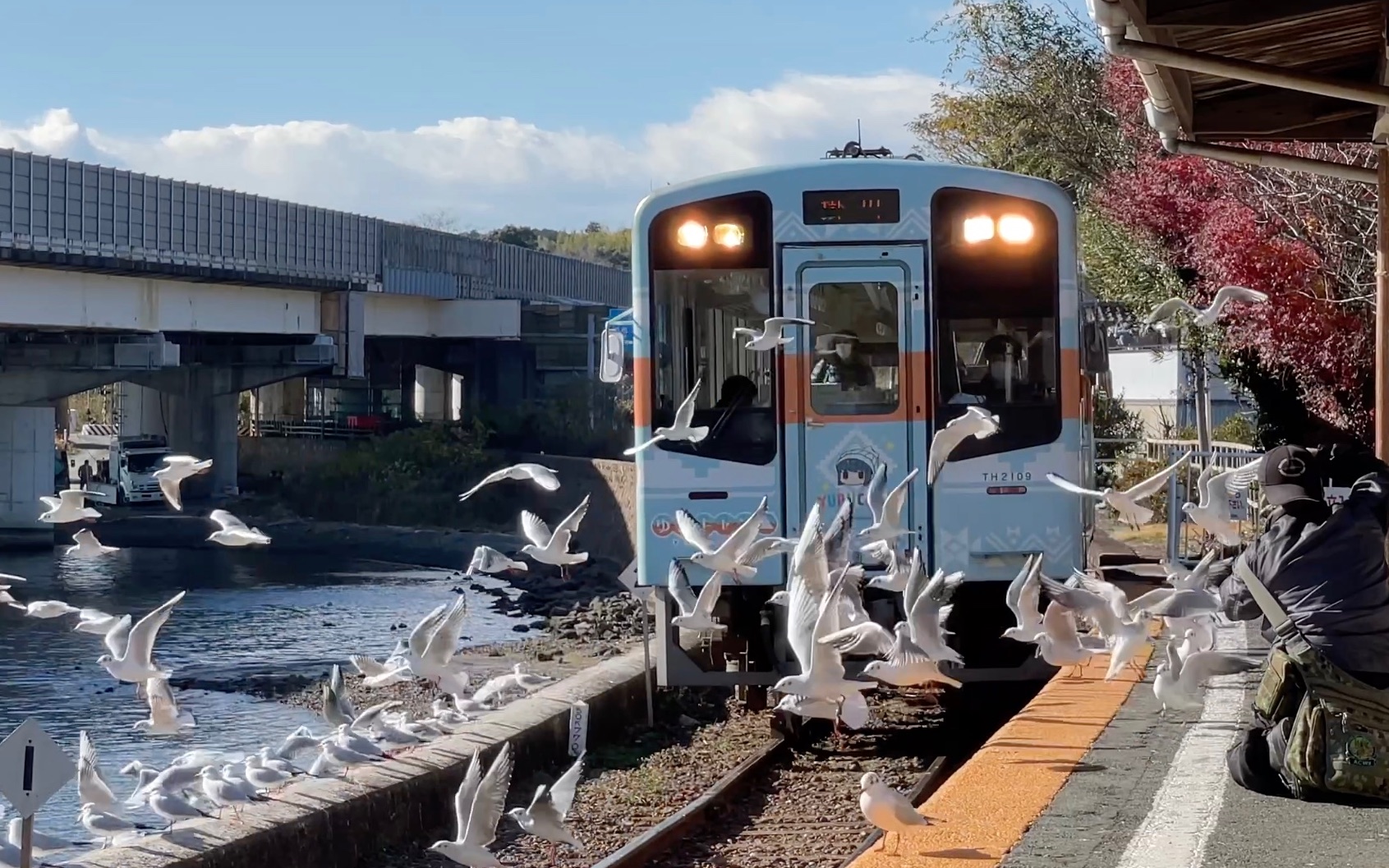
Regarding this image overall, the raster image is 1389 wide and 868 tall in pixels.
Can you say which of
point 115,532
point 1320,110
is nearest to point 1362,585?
point 1320,110

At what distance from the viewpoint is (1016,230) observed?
950 centimetres

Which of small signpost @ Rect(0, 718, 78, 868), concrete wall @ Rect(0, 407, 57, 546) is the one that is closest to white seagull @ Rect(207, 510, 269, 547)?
small signpost @ Rect(0, 718, 78, 868)

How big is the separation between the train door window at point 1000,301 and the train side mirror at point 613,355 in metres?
1.66

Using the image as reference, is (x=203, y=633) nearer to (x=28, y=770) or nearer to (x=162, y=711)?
(x=162, y=711)

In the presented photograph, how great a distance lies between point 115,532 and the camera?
129 ft

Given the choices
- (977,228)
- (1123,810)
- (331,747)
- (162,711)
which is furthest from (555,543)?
(1123,810)

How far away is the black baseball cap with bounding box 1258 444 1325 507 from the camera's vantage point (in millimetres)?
6500

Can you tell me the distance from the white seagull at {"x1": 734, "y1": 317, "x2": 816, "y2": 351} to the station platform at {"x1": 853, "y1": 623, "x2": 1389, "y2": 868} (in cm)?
225

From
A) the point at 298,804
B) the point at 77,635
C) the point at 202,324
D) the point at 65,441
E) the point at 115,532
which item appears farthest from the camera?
the point at 65,441

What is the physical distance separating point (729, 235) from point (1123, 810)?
3.88 meters

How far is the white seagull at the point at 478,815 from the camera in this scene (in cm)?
726

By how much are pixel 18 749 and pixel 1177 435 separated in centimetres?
2383

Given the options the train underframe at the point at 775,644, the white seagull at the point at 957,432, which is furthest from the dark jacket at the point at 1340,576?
the train underframe at the point at 775,644

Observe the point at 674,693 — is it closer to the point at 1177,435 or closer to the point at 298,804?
the point at 298,804
